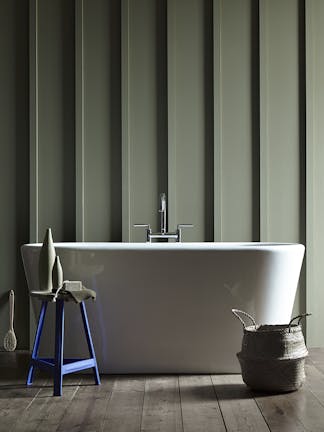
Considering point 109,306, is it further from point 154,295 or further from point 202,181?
point 202,181

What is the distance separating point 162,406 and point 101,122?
2083 mm

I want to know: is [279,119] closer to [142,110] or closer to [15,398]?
[142,110]

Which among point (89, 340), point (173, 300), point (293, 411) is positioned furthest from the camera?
point (173, 300)

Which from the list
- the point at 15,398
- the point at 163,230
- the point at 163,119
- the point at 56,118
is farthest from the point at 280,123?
the point at 15,398

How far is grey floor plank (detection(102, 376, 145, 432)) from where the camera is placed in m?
2.56

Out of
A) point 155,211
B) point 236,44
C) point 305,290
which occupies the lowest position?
point 305,290

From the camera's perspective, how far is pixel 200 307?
3361 mm

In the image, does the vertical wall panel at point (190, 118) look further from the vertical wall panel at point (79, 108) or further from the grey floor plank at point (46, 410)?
the grey floor plank at point (46, 410)

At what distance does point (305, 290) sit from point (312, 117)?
1.09 m

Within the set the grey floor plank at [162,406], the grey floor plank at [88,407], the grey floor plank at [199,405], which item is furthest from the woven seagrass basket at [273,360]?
the grey floor plank at [88,407]

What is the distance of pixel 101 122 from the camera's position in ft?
14.3

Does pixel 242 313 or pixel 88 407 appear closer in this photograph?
pixel 88 407

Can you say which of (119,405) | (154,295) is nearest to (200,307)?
(154,295)

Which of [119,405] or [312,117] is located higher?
[312,117]
